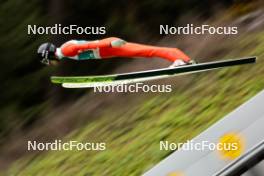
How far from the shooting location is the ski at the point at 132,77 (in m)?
2.95

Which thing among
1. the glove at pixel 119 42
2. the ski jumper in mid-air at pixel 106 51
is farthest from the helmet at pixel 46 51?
the glove at pixel 119 42

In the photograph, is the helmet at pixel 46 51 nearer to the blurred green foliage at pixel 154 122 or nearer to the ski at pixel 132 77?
the ski at pixel 132 77

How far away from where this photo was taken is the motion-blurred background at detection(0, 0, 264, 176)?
2.93m

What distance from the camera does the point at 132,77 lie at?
2.99 m

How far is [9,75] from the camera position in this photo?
3.05 meters

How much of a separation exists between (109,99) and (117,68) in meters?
0.15

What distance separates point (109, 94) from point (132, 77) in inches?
5.5

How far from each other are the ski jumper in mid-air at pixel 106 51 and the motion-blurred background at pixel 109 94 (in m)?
0.03

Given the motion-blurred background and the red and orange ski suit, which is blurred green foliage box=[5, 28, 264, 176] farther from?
the red and orange ski suit

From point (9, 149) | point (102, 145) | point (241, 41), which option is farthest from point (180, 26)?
point (9, 149)

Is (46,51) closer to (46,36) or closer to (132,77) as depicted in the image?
(46,36)

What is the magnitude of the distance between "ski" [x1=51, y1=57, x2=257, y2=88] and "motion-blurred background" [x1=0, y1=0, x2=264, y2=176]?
0.09ft

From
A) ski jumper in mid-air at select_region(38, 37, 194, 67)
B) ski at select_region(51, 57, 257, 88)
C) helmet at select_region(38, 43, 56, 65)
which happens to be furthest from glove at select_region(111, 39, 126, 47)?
helmet at select_region(38, 43, 56, 65)

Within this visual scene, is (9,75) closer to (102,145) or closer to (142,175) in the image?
(102,145)
